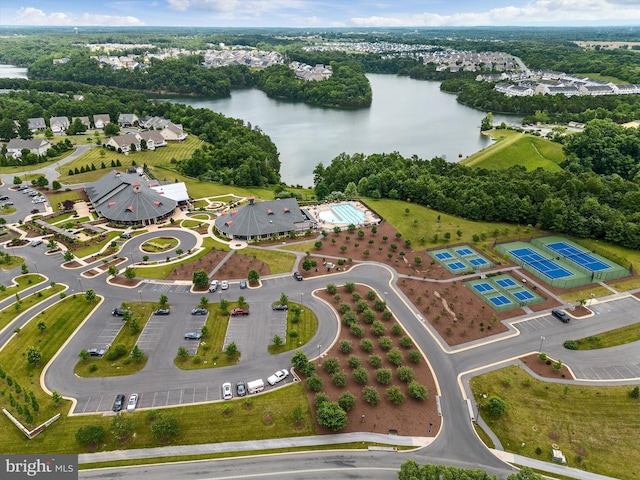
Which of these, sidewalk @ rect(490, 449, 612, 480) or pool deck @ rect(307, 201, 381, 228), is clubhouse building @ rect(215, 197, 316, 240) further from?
sidewalk @ rect(490, 449, 612, 480)

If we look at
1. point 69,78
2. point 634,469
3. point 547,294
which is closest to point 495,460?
point 634,469

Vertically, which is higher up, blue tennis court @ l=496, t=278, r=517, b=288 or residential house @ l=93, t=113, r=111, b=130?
residential house @ l=93, t=113, r=111, b=130

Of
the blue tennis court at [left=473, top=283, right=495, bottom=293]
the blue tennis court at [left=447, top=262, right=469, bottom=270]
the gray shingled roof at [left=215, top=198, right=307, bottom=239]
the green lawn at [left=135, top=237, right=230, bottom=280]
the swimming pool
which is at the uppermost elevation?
the gray shingled roof at [left=215, top=198, right=307, bottom=239]

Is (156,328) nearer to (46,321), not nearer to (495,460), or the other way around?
(46,321)

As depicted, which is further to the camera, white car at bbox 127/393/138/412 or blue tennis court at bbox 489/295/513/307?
blue tennis court at bbox 489/295/513/307

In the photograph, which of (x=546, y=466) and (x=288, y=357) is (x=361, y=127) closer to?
(x=288, y=357)

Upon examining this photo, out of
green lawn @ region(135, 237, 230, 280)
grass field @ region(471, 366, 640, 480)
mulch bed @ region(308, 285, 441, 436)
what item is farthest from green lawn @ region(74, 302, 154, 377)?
grass field @ region(471, 366, 640, 480)
